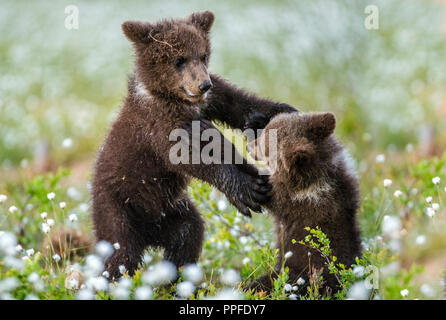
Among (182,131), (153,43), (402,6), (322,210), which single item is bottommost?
(322,210)

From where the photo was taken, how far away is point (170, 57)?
5.38 metres

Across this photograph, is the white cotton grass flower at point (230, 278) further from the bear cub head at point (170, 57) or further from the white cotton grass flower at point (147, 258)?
the bear cub head at point (170, 57)

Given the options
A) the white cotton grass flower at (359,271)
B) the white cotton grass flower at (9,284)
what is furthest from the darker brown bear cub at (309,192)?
the white cotton grass flower at (9,284)

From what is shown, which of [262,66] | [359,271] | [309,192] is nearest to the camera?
[359,271]

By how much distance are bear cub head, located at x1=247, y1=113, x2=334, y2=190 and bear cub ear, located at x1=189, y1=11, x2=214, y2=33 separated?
1026mm

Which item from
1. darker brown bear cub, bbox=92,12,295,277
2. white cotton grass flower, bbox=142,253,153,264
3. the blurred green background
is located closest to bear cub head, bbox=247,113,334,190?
darker brown bear cub, bbox=92,12,295,277

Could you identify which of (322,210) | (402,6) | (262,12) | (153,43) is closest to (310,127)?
(322,210)

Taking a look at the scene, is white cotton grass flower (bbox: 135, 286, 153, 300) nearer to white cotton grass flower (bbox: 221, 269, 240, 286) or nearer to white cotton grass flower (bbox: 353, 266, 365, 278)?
white cotton grass flower (bbox: 221, 269, 240, 286)

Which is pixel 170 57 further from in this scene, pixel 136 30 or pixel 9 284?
pixel 9 284

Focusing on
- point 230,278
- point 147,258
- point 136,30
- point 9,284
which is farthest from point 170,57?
point 9,284

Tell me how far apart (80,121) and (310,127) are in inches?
293

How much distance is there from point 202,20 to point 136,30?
640 mm

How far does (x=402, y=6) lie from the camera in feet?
53.6
